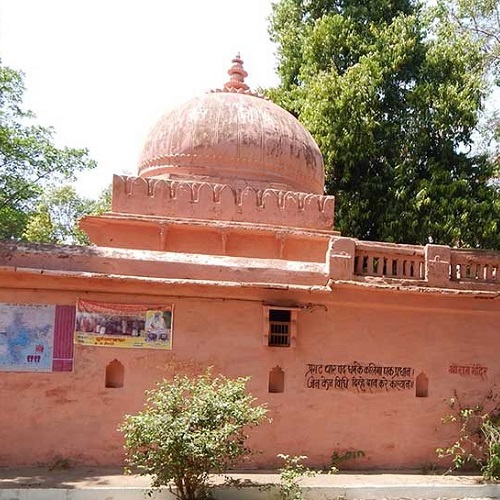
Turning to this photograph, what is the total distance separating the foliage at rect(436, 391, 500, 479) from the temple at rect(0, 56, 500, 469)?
127mm

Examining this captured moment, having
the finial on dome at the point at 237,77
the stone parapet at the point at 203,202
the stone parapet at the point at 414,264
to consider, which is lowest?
the stone parapet at the point at 414,264

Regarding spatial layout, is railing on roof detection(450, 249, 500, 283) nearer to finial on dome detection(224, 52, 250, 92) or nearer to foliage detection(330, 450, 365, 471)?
foliage detection(330, 450, 365, 471)

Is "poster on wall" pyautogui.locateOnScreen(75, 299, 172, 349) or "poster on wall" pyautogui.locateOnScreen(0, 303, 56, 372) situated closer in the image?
"poster on wall" pyautogui.locateOnScreen(0, 303, 56, 372)

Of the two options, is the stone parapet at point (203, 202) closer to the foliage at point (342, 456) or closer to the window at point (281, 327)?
the window at point (281, 327)

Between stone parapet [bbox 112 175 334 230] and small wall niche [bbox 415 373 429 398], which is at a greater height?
stone parapet [bbox 112 175 334 230]

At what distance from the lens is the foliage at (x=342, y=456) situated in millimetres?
7562

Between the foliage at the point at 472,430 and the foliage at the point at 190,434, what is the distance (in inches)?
129

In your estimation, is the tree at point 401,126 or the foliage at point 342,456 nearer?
the foliage at point 342,456

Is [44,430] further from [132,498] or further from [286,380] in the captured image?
[286,380]

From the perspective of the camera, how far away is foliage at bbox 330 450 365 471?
7562 mm

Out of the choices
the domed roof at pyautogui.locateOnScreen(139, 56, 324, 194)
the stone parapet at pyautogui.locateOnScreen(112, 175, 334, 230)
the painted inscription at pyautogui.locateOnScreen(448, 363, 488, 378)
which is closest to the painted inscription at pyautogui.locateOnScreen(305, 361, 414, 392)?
the painted inscription at pyautogui.locateOnScreen(448, 363, 488, 378)

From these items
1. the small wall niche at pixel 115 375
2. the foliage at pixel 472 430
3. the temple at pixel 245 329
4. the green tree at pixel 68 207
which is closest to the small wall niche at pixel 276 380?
the temple at pixel 245 329

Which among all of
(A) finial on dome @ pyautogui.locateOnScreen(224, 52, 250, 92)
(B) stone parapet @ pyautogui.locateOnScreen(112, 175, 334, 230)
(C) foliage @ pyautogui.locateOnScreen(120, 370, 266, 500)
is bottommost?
(C) foliage @ pyautogui.locateOnScreen(120, 370, 266, 500)

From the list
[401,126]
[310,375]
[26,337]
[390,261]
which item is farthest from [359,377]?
[401,126]
